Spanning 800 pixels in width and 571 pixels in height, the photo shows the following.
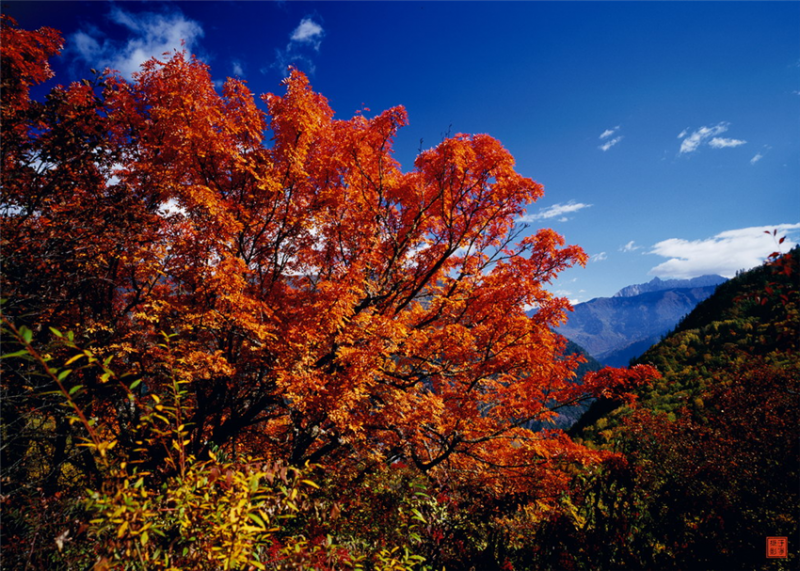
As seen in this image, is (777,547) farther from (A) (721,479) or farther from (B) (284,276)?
(B) (284,276)

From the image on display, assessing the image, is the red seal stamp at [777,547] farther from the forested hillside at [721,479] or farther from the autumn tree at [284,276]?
the autumn tree at [284,276]

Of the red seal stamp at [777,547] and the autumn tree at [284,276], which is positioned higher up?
the autumn tree at [284,276]

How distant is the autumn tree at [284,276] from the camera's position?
546 cm

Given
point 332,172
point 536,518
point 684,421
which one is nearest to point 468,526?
point 536,518

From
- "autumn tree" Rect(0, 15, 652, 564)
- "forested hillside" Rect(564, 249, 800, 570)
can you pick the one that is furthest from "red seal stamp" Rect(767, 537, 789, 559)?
"autumn tree" Rect(0, 15, 652, 564)

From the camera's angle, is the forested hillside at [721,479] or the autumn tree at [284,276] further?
the autumn tree at [284,276]

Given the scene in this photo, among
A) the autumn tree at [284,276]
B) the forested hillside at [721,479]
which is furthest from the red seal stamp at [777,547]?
the autumn tree at [284,276]

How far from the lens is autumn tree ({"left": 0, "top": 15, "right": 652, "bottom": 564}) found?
215 inches

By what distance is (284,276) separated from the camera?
9.38m

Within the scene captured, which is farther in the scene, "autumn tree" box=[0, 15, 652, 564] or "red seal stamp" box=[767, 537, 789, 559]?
"autumn tree" box=[0, 15, 652, 564]

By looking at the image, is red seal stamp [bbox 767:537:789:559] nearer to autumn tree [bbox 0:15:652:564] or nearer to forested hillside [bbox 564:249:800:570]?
forested hillside [bbox 564:249:800:570]

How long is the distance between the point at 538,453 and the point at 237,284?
318 inches

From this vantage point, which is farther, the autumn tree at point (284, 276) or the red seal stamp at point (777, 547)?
the autumn tree at point (284, 276)

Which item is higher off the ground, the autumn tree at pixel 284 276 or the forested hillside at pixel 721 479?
the autumn tree at pixel 284 276
